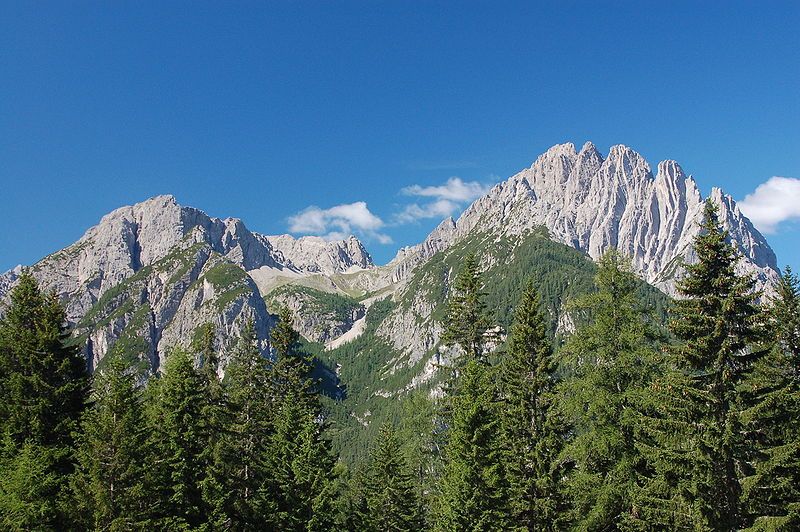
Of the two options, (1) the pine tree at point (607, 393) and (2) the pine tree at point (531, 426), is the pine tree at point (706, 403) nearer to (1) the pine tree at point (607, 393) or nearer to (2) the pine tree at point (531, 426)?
(1) the pine tree at point (607, 393)

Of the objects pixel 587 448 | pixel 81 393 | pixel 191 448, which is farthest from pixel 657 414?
pixel 81 393

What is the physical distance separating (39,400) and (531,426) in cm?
3147

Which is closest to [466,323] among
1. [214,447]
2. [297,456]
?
[297,456]

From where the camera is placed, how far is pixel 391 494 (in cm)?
5150

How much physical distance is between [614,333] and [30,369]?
1463 inches

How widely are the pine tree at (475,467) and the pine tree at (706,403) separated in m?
10.2

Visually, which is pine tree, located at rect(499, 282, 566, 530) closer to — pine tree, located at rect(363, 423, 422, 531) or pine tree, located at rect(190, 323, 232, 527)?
pine tree, located at rect(190, 323, 232, 527)

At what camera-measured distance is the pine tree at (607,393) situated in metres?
28.0

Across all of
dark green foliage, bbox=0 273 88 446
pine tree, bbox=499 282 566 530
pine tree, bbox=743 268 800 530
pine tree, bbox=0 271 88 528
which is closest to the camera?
pine tree, bbox=743 268 800 530

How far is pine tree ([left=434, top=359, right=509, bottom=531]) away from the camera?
32562 millimetres

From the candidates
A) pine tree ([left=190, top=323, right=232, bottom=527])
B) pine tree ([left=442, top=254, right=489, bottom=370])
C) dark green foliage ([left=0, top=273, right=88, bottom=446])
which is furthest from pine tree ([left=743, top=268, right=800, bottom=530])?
dark green foliage ([left=0, top=273, right=88, bottom=446])

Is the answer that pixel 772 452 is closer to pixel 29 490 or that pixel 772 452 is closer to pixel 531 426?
pixel 531 426

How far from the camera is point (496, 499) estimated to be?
33125 mm

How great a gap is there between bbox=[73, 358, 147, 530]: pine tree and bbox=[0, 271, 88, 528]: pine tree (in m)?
1.51
